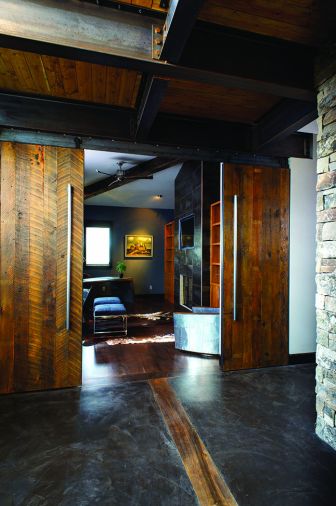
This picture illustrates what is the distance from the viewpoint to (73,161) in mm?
2973

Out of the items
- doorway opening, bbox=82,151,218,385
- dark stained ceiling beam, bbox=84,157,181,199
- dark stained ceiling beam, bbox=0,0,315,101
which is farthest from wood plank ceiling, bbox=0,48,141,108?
dark stained ceiling beam, bbox=84,157,181,199

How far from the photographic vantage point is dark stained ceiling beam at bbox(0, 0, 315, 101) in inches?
63.2

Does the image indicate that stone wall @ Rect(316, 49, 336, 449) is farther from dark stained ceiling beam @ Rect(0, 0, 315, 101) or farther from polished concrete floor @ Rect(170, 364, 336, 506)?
dark stained ceiling beam @ Rect(0, 0, 315, 101)

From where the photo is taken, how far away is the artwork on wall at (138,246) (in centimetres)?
966

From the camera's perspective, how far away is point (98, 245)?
946cm

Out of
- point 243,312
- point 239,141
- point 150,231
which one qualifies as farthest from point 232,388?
point 150,231

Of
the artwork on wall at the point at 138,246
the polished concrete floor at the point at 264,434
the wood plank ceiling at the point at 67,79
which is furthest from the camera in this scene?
the artwork on wall at the point at 138,246

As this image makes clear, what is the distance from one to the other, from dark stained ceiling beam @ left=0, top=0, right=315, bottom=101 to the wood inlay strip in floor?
2619mm

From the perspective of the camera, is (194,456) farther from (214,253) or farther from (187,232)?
(187,232)

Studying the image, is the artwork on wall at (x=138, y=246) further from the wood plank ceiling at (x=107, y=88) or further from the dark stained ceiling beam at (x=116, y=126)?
the wood plank ceiling at (x=107, y=88)

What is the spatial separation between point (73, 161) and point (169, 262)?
672 centimetres

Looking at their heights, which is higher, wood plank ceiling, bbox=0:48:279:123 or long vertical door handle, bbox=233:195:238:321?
wood plank ceiling, bbox=0:48:279:123

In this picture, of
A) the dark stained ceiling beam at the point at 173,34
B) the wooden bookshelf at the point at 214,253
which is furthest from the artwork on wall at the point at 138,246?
the dark stained ceiling beam at the point at 173,34

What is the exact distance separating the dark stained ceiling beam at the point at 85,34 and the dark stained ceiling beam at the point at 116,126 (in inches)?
46.7
